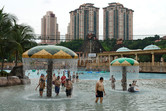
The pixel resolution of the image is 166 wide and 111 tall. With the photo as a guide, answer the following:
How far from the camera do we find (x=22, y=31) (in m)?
22.9

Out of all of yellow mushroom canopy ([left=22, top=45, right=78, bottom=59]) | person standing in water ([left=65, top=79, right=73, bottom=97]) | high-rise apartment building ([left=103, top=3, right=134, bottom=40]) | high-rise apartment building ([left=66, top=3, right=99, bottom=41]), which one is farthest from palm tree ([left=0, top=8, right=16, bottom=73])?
high-rise apartment building ([left=103, top=3, right=134, bottom=40])

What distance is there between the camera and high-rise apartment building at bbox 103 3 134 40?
123000mm

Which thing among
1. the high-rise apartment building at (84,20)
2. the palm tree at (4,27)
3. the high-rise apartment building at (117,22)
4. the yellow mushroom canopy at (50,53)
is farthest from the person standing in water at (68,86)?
the high-rise apartment building at (117,22)

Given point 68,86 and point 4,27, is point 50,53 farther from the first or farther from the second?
point 4,27

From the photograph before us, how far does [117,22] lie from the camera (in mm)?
123812

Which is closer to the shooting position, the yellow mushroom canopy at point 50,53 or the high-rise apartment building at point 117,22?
the yellow mushroom canopy at point 50,53

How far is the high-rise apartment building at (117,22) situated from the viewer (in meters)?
123

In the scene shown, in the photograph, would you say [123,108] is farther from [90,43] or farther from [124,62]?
[90,43]

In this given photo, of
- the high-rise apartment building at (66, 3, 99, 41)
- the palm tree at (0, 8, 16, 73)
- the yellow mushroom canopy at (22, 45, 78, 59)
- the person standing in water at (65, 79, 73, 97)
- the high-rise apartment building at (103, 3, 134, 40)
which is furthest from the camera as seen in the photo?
the high-rise apartment building at (103, 3, 134, 40)

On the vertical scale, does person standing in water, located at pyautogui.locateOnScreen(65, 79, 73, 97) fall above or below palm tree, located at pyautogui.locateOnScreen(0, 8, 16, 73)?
below

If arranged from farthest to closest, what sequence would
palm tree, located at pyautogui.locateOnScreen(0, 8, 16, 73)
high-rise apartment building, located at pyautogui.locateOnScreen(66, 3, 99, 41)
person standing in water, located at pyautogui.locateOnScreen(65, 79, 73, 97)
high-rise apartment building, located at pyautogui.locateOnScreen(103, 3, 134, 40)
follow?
high-rise apartment building, located at pyautogui.locateOnScreen(103, 3, 134, 40) < high-rise apartment building, located at pyautogui.locateOnScreen(66, 3, 99, 41) < palm tree, located at pyautogui.locateOnScreen(0, 8, 16, 73) < person standing in water, located at pyautogui.locateOnScreen(65, 79, 73, 97)

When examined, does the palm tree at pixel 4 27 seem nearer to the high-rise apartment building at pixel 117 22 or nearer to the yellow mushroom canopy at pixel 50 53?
the yellow mushroom canopy at pixel 50 53

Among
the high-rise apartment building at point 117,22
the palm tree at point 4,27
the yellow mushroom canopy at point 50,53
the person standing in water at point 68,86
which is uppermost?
the high-rise apartment building at point 117,22

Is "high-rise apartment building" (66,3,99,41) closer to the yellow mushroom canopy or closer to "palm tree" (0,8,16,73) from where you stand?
"palm tree" (0,8,16,73)
